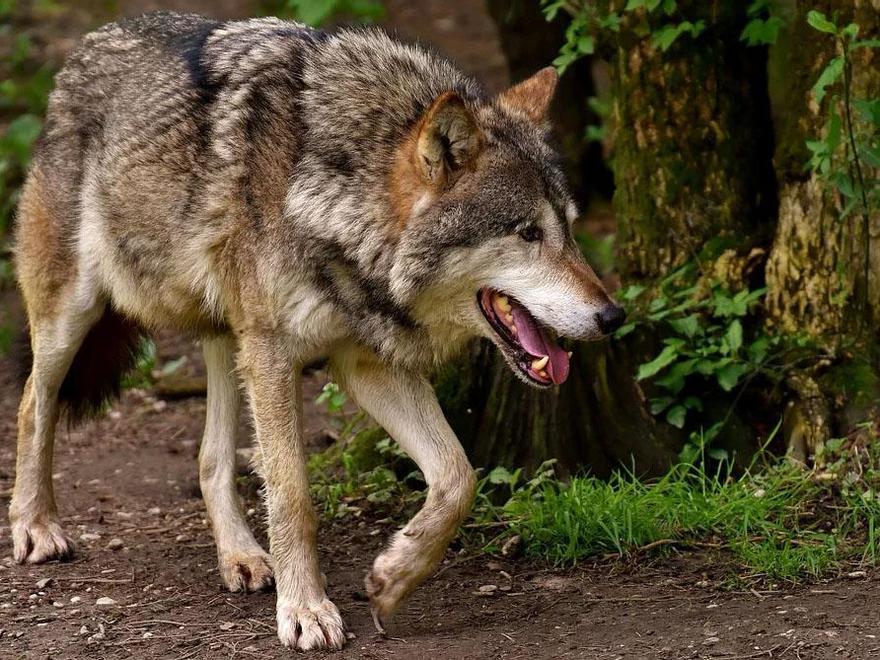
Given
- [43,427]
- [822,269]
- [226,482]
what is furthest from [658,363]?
[43,427]

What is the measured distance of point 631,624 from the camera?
13.0 feet

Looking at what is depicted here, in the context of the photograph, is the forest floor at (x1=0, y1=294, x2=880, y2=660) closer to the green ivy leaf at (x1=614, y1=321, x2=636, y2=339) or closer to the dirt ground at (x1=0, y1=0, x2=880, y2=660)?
the dirt ground at (x1=0, y1=0, x2=880, y2=660)

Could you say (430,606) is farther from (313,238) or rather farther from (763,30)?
(763,30)

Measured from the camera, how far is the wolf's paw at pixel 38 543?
4.88 meters

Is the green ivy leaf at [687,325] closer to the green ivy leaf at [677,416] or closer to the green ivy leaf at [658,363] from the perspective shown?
the green ivy leaf at [658,363]

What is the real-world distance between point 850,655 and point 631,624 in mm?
694

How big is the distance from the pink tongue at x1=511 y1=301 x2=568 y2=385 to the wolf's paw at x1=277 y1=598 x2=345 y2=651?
1.04 m

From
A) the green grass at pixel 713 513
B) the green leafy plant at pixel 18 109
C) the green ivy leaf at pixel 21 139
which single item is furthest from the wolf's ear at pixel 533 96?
the green ivy leaf at pixel 21 139

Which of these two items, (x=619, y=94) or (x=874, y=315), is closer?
(x=874, y=315)

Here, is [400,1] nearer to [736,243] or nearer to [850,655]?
[736,243]

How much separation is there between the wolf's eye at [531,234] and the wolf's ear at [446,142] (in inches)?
11.0

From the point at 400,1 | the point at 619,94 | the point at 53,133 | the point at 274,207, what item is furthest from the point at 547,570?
the point at 400,1

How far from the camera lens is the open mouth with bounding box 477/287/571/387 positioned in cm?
400

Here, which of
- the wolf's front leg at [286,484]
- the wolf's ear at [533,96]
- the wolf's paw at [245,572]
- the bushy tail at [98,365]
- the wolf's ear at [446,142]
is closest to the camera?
the wolf's ear at [446,142]
